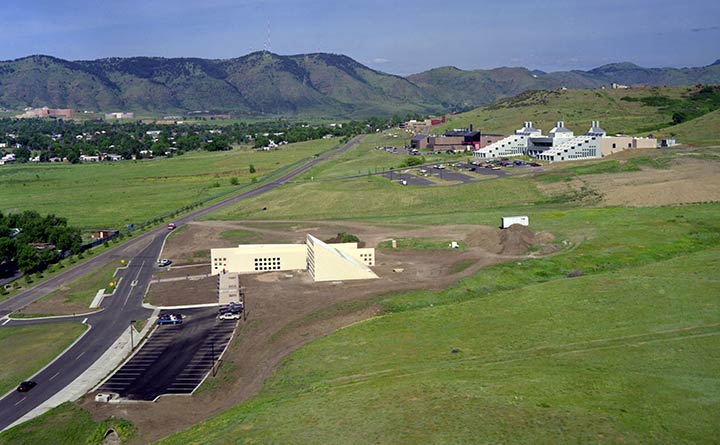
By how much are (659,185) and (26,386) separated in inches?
3901

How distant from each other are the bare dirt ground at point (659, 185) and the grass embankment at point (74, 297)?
77.5 metres

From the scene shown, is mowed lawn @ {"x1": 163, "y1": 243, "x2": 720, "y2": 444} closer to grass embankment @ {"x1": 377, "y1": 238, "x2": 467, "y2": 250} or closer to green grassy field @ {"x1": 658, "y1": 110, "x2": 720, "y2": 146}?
grass embankment @ {"x1": 377, "y1": 238, "x2": 467, "y2": 250}

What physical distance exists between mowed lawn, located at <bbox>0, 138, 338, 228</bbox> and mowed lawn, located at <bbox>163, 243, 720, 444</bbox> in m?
82.6

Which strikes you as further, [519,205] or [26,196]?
[26,196]

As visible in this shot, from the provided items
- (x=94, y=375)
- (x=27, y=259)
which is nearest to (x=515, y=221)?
(x=94, y=375)

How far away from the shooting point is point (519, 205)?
114562mm

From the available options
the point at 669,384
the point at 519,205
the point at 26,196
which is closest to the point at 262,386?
the point at 669,384

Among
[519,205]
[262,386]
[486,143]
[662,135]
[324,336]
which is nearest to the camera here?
[262,386]

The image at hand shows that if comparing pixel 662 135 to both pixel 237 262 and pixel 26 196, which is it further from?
pixel 26 196

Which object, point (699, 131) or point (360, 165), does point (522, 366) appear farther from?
point (699, 131)

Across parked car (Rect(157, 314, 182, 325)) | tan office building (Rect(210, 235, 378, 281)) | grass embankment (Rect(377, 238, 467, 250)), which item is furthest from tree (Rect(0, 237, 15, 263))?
grass embankment (Rect(377, 238, 467, 250))

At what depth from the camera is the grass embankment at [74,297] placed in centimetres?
6731

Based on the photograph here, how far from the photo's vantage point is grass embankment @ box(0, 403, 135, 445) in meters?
39.0

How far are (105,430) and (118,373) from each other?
10901 mm
